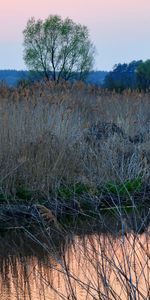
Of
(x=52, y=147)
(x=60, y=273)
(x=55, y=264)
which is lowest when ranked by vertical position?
(x=55, y=264)

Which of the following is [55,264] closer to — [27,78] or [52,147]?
[52,147]

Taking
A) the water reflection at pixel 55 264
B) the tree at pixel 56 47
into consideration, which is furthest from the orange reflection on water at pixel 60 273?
the tree at pixel 56 47

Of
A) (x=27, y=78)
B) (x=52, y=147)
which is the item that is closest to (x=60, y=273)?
(x=52, y=147)

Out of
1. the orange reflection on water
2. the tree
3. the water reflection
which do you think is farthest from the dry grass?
the tree

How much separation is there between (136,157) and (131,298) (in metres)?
5.72

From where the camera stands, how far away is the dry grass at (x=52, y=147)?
26.1 ft

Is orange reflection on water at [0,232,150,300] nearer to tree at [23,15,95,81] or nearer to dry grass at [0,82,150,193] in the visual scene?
dry grass at [0,82,150,193]

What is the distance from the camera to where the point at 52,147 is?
8156 mm

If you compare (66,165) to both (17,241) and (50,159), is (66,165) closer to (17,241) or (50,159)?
(50,159)

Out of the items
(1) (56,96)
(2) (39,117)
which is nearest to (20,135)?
(2) (39,117)

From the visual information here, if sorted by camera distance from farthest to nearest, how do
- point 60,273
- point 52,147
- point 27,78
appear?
point 27,78 < point 52,147 < point 60,273

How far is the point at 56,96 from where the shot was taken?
8977mm

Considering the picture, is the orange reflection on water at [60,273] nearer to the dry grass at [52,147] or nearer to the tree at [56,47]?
the dry grass at [52,147]

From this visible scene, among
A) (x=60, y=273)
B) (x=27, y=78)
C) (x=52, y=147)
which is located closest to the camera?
(x=60, y=273)
